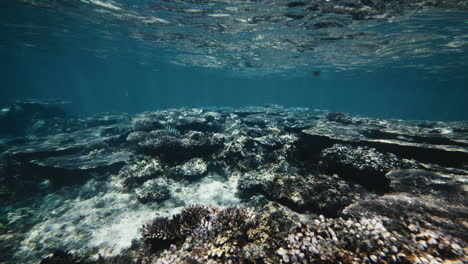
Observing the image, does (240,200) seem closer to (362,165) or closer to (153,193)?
(153,193)

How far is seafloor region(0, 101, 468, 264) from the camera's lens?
3143 millimetres

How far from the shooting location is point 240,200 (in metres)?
6.98

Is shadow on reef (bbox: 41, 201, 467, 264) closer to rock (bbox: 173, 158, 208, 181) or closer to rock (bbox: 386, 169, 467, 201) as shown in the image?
rock (bbox: 386, 169, 467, 201)

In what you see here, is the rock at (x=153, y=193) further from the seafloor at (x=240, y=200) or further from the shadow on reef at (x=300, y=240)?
the shadow on reef at (x=300, y=240)

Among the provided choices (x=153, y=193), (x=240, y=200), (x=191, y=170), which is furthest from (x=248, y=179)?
(x=153, y=193)

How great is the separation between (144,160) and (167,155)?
4.14 feet

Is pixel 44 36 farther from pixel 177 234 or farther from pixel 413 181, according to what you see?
pixel 413 181

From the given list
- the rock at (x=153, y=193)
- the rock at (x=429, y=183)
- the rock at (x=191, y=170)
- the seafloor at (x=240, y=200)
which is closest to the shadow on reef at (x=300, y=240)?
the seafloor at (x=240, y=200)

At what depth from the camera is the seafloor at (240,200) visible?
3143mm

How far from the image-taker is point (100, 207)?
24.2ft

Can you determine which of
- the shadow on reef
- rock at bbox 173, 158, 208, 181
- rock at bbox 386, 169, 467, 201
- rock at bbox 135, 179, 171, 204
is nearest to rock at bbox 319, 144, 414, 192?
rock at bbox 386, 169, 467, 201

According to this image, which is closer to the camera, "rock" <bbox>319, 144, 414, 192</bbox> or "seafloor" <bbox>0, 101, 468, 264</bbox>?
"seafloor" <bbox>0, 101, 468, 264</bbox>

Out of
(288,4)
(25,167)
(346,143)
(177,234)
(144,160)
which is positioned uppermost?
(288,4)

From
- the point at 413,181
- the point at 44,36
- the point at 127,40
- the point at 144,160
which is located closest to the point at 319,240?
the point at 413,181
